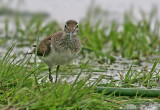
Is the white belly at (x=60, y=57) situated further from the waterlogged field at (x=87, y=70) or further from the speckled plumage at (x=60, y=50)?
the waterlogged field at (x=87, y=70)

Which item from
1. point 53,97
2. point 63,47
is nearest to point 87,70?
point 63,47

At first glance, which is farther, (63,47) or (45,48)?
(45,48)

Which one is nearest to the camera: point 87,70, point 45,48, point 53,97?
point 53,97

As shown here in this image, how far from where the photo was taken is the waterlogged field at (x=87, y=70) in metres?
4.32

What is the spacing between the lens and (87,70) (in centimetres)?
654

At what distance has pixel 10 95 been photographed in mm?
4547

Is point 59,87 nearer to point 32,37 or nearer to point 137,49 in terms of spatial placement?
point 137,49

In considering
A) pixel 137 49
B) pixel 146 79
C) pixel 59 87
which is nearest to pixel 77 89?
pixel 59 87

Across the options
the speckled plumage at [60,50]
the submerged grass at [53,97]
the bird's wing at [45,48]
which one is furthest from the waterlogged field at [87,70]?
the speckled plumage at [60,50]

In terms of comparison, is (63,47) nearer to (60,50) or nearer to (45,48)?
(60,50)

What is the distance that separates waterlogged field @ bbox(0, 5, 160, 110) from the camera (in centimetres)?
432

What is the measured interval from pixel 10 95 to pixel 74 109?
858 millimetres

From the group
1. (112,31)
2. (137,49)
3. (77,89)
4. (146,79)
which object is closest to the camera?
(77,89)

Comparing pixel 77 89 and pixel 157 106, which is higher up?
pixel 77 89
